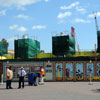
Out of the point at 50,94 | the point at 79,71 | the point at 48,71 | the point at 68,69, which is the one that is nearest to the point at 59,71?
the point at 68,69

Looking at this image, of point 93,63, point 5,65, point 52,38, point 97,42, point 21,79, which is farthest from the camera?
point 52,38

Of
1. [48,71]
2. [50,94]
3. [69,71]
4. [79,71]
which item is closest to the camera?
[50,94]

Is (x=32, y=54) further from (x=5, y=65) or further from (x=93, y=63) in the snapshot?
(x=93, y=63)

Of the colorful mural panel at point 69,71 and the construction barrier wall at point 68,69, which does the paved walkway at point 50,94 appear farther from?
the colorful mural panel at point 69,71

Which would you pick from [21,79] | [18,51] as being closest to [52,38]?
[18,51]

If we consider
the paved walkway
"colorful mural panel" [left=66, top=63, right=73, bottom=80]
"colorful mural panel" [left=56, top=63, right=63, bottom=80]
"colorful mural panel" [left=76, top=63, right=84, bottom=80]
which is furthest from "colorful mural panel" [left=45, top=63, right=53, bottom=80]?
the paved walkway

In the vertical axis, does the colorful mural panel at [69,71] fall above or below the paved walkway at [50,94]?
above

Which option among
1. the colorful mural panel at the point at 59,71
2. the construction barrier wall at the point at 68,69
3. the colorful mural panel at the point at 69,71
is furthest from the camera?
the colorful mural panel at the point at 59,71

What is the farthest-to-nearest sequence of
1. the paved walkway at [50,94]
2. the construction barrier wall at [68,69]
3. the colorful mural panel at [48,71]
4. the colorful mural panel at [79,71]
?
the colorful mural panel at [48,71]
the colorful mural panel at [79,71]
the construction barrier wall at [68,69]
the paved walkway at [50,94]

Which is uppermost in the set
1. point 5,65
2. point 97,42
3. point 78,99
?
point 97,42

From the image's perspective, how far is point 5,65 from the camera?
Answer: 2927cm

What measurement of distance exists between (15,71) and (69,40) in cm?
842

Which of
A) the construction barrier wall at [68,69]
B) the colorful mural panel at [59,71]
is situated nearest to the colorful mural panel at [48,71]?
the construction barrier wall at [68,69]

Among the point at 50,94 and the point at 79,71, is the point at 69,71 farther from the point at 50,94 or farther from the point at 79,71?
the point at 50,94
